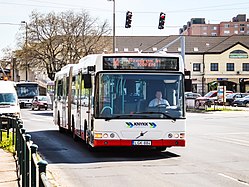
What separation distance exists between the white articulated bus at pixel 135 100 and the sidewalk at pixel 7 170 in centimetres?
231

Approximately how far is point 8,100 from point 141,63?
15.3 metres

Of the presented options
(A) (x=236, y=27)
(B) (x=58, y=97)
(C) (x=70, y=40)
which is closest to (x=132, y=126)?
(B) (x=58, y=97)

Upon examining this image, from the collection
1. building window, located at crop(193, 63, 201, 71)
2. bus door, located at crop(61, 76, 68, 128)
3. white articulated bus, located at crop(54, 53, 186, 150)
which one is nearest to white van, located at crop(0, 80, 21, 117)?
bus door, located at crop(61, 76, 68, 128)

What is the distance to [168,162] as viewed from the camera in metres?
15.0

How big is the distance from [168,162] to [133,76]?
2.59 m

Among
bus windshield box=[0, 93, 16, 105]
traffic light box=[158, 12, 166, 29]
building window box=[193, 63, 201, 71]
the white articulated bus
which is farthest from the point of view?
building window box=[193, 63, 201, 71]

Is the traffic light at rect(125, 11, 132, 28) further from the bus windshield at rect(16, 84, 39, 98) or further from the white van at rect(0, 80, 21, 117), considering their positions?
the bus windshield at rect(16, 84, 39, 98)

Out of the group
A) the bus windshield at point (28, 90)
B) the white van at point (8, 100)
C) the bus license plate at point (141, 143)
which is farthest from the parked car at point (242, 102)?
the bus license plate at point (141, 143)

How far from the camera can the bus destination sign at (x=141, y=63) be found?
53.0 ft

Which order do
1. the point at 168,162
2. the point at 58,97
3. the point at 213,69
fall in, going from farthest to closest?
the point at 213,69
the point at 58,97
the point at 168,162

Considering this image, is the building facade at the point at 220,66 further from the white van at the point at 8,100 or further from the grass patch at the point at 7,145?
the grass patch at the point at 7,145

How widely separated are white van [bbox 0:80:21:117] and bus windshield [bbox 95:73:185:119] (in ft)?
42.7

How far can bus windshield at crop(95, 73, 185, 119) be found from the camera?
15727mm

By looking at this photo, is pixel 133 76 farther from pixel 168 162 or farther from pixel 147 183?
pixel 147 183
